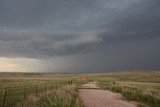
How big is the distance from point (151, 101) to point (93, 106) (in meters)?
6.27

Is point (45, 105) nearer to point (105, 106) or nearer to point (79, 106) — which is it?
point (79, 106)

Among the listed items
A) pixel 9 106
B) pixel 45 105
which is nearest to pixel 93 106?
pixel 45 105

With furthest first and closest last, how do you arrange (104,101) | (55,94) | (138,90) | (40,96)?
(138,90), (55,94), (104,101), (40,96)

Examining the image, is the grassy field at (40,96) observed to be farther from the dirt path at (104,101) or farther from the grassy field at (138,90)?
the grassy field at (138,90)

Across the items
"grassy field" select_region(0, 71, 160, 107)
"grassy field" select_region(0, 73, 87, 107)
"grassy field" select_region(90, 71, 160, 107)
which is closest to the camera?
"grassy field" select_region(0, 73, 87, 107)

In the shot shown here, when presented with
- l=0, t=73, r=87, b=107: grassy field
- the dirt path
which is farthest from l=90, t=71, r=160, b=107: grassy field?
l=0, t=73, r=87, b=107: grassy field

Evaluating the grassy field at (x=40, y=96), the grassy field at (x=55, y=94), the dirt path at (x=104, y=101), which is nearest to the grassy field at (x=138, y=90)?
the grassy field at (x=55, y=94)

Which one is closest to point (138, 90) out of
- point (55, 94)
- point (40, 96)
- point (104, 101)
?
point (104, 101)

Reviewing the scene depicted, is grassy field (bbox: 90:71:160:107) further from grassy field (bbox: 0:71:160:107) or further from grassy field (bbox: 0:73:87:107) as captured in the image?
grassy field (bbox: 0:73:87:107)

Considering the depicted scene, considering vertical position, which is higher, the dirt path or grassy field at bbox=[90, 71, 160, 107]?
grassy field at bbox=[90, 71, 160, 107]

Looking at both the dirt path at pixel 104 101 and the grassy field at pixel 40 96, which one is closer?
the grassy field at pixel 40 96

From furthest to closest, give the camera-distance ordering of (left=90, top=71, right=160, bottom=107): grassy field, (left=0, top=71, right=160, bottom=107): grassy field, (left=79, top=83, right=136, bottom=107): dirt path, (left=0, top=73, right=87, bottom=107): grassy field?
1. (left=90, top=71, right=160, bottom=107): grassy field
2. (left=79, top=83, right=136, bottom=107): dirt path
3. (left=0, top=71, right=160, bottom=107): grassy field
4. (left=0, top=73, right=87, bottom=107): grassy field

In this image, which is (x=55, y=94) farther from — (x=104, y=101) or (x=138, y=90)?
(x=138, y=90)

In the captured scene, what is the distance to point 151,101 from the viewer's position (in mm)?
21031
